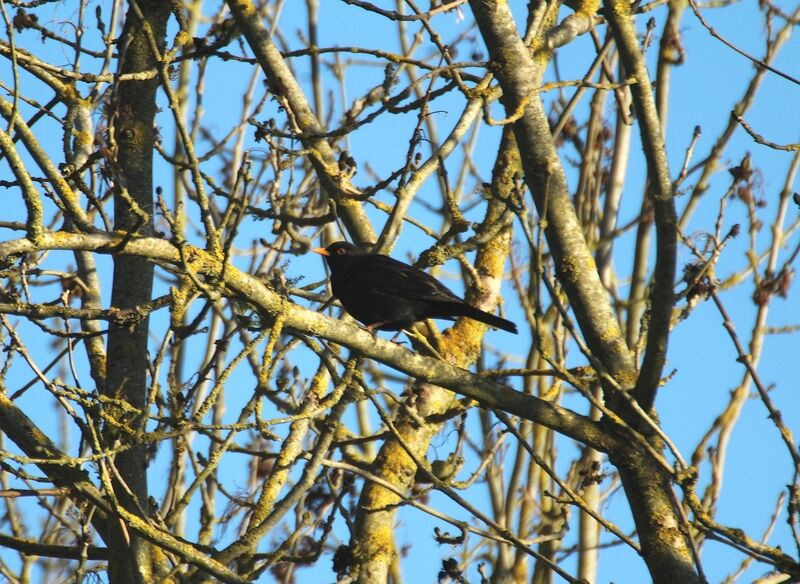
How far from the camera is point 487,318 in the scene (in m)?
5.79

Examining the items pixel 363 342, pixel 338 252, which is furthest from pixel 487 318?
pixel 363 342

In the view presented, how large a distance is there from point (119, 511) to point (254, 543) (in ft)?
2.06

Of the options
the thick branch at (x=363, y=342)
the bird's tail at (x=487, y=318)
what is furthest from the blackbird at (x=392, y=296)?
the thick branch at (x=363, y=342)

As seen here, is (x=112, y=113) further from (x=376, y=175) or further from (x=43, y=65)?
(x=376, y=175)

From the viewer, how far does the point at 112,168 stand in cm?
372

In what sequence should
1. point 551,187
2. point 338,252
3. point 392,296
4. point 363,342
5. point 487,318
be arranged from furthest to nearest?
point 338,252
point 392,296
point 487,318
point 551,187
point 363,342

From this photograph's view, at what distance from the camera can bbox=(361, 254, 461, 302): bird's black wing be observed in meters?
6.03

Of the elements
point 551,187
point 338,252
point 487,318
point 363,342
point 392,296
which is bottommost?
point 363,342

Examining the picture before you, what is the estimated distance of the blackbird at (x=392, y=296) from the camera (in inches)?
237

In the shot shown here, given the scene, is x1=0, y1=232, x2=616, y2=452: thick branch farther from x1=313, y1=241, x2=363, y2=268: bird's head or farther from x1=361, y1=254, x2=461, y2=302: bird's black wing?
x1=313, y1=241, x2=363, y2=268: bird's head

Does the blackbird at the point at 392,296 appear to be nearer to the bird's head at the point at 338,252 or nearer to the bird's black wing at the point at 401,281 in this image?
the bird's black wing at the point at 401,281

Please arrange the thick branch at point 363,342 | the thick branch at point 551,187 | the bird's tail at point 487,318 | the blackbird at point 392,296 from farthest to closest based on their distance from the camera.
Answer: the blackbird at point 392,296 → the bird's tail at point 487,318 → the thick branch at point 551,187 → the thick branch at point 363,342

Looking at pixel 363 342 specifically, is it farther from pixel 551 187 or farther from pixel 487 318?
pixel 487 318

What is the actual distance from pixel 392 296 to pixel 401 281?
0.35 ft
